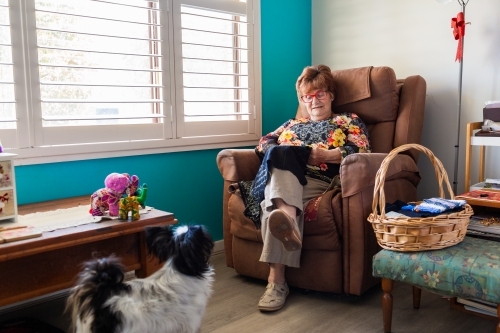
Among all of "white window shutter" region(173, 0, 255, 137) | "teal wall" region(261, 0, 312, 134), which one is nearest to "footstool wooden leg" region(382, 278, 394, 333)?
"white window shutter" region(173, 0, 255, 137)

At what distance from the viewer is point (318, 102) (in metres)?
2.41

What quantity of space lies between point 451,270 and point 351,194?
55 centimetres

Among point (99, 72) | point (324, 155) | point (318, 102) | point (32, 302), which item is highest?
point (99, 72)

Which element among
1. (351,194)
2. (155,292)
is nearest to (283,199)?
(351,194)

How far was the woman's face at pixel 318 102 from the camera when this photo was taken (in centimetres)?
241

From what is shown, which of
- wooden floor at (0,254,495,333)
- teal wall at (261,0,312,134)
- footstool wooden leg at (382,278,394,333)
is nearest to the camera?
footstool wooden leg at (382,278,394,333)

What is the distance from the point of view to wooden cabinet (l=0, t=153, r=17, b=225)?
1.53 meters

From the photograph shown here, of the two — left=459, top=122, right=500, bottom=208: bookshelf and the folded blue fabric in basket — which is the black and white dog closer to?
the folded blue fabric in basket

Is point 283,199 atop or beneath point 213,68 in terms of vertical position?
beneath

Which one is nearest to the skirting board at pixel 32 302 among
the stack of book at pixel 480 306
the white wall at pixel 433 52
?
the stack of book at pixel 480 306

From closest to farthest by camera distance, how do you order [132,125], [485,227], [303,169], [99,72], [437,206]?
[437,206]
[485,227]
[303,169]
[99,72]
[132,125]

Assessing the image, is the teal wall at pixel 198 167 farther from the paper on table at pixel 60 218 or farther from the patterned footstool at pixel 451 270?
the patterned footstool at pixel 451 270

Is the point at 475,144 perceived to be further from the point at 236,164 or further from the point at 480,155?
the point at 236,164

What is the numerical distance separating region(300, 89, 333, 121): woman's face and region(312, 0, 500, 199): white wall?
25.2 inches
